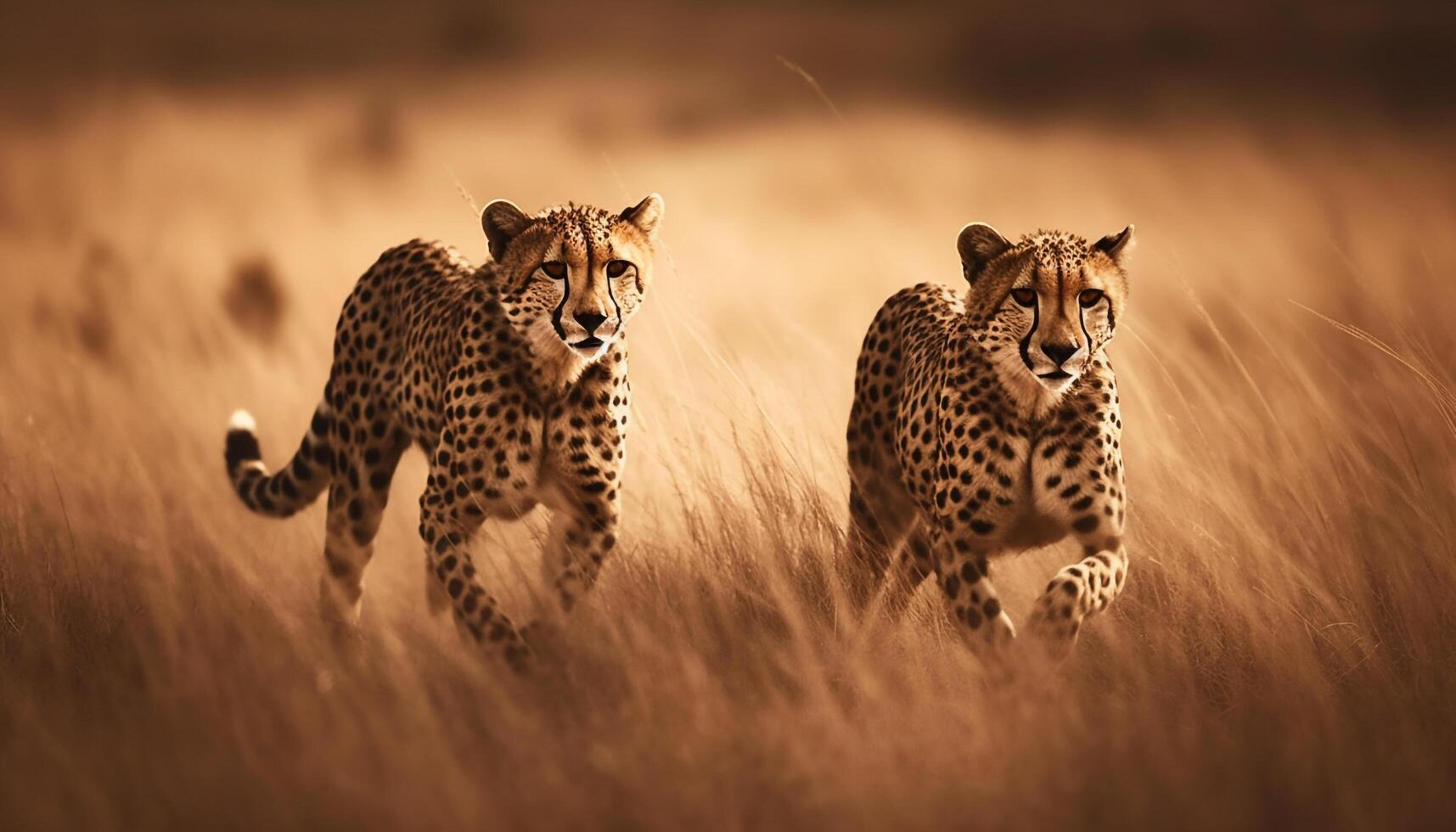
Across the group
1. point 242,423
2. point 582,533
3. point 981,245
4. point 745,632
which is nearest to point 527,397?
point 582,533

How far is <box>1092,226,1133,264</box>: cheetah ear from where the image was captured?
3488 millimetres

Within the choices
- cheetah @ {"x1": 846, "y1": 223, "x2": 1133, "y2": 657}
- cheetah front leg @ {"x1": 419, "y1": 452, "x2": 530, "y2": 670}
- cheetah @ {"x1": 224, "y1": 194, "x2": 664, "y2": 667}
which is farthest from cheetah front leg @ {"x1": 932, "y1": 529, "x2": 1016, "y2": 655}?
cheetah front leg @ {"x1": 419, "y1": 452, "x2": 530, "y2": 670}

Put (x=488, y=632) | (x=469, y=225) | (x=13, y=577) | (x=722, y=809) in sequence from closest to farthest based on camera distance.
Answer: (x=722, y=809) → (x=488, y=632) → (x=13, y=577) → (x=469, y=225)

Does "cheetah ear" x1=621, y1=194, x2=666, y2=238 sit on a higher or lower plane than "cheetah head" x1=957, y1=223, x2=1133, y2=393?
higher

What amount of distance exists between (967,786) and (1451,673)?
1.07 m

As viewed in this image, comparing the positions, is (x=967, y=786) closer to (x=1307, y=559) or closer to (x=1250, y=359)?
(x=1307, y=559)

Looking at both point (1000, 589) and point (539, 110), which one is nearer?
point (1000, 589)

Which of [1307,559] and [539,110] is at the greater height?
[539,110]

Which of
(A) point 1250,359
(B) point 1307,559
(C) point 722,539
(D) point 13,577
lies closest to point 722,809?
(C) point 722,539

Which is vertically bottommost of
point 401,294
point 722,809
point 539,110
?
point 722,809

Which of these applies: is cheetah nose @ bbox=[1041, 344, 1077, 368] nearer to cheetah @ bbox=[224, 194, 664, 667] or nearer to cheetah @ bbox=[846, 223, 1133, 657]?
cheetah @ bbox=[846, 223, 1133, 657]

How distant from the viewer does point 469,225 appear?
1109 cm

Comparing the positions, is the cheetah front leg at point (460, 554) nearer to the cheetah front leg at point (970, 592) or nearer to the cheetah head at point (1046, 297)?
the cheetah front leg at point (970, 592)

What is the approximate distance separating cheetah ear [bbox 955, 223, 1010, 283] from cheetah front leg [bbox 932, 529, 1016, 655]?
565 millimetres
